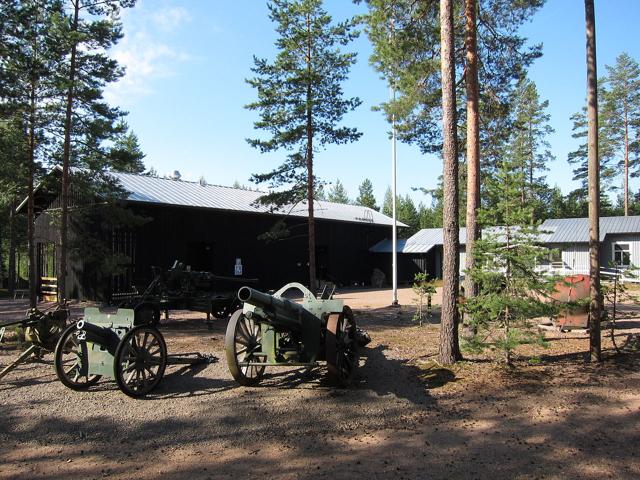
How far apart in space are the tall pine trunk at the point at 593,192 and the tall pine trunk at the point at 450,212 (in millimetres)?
2213

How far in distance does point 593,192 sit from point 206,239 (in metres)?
18.1

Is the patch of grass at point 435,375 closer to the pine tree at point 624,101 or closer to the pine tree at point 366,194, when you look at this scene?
the pine tree at point 624,101

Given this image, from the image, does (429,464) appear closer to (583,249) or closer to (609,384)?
(609,384)

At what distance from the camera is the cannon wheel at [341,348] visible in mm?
6410

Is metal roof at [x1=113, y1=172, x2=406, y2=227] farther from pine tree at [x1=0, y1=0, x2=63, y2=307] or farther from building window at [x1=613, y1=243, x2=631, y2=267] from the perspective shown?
building window at [x1=613, y1=243, x2=631, y2=267]

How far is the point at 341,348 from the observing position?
673cm

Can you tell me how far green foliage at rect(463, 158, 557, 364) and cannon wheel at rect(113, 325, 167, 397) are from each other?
14.4 ft

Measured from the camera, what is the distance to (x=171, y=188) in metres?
24.3

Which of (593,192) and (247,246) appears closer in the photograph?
(593,192)

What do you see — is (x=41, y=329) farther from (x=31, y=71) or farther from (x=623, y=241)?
(x=623, y=241)

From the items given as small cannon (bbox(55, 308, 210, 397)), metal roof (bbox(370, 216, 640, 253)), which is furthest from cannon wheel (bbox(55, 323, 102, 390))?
metal roof (bbox(370, 216, 640, 253))

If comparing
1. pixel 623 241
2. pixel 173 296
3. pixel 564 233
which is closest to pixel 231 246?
pixel 173 296

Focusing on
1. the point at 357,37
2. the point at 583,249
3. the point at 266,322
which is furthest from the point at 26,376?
the point at 583,249

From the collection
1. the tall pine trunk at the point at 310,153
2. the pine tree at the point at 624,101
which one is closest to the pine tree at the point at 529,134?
the pine tree at the point at 624,101
